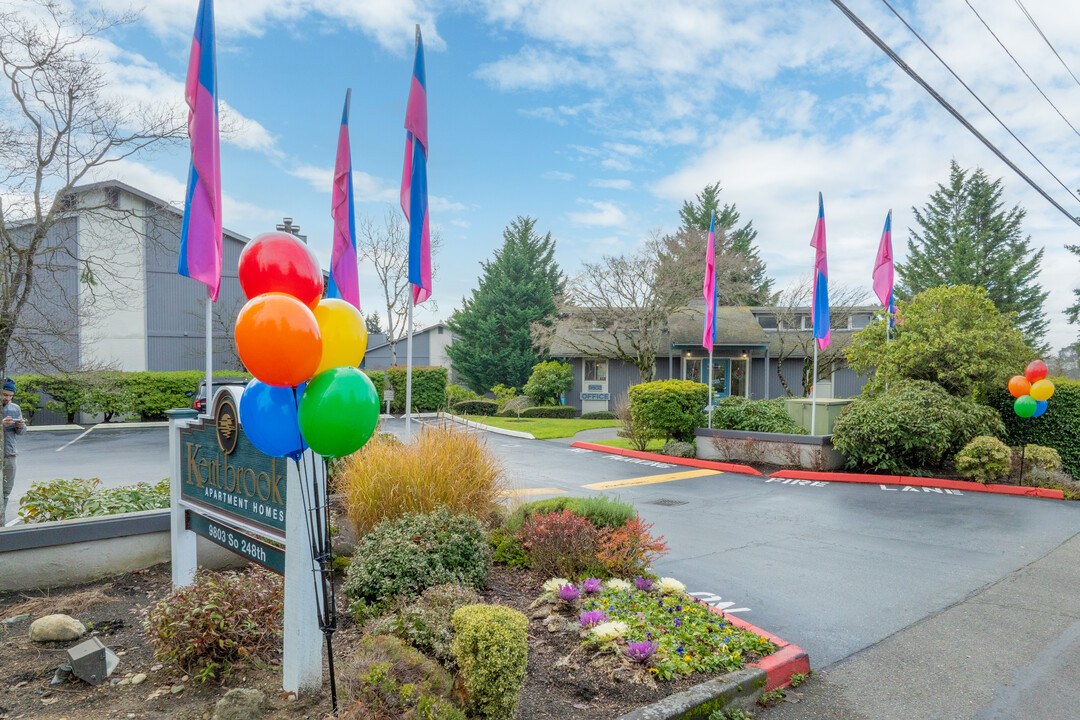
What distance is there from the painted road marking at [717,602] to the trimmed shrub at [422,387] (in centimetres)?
2314

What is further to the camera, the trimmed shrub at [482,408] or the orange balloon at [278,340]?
the trimmed shrub at [482,408]

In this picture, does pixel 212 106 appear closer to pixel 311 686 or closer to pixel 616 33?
pixel 616 33

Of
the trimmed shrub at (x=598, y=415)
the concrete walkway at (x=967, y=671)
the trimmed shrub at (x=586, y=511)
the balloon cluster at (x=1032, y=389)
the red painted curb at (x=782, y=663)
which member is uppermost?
the balloon cluster at (x=1032, y=389)

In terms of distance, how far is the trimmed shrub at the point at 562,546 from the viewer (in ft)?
16.9

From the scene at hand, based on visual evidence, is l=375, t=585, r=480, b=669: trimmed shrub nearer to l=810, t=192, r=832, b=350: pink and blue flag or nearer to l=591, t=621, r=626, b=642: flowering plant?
l=591, t=621, r=626, b=642: flowering plant

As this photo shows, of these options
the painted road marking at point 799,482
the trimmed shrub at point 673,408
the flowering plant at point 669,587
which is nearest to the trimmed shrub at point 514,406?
the trimmed shrub at point 673,408

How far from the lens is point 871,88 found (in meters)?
8.94

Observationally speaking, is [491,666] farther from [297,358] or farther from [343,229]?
[343,229]

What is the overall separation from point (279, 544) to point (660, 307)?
2237 cm

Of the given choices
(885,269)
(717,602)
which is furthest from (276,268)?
(885,269)

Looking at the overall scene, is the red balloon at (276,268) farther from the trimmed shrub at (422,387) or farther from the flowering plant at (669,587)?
the trimmed shrub at (422,387)

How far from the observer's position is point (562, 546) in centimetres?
518

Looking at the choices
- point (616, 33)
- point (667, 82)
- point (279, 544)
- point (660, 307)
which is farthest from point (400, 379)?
point (279, 544)

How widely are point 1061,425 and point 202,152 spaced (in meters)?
15.6
